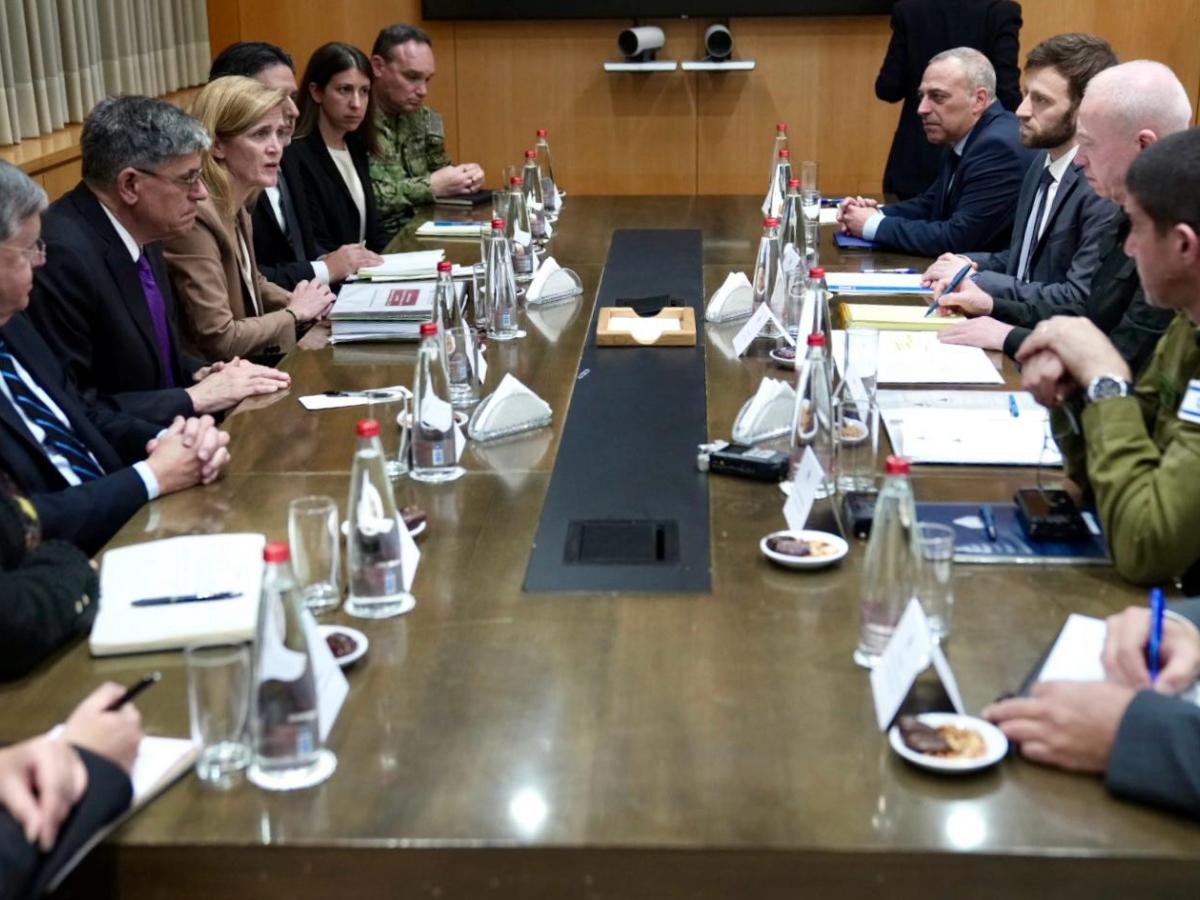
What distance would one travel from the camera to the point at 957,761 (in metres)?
1.35

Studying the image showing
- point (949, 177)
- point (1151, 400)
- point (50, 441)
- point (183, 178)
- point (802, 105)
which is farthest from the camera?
point (802, 105)

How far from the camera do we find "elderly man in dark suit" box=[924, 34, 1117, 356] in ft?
11.0

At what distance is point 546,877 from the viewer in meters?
1.26

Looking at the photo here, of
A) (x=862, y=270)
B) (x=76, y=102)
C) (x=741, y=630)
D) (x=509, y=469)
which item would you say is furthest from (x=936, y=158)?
(x=741, y=630)

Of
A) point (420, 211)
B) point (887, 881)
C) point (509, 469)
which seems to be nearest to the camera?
point (887, 881)

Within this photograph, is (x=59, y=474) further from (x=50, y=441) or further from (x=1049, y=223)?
(x=1049, y=223)

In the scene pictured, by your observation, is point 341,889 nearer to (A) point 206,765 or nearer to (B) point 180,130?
(A) point 206,765

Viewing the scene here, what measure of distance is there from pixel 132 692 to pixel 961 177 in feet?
11.4

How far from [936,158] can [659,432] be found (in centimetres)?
359

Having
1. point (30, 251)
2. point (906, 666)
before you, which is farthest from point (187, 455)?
point (906, 666)

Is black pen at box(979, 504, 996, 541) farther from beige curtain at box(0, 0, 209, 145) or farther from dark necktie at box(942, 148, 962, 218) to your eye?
beige curtain at box(0, 0, 209, 145)

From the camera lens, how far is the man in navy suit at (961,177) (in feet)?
13.5

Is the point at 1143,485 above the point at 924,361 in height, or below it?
above

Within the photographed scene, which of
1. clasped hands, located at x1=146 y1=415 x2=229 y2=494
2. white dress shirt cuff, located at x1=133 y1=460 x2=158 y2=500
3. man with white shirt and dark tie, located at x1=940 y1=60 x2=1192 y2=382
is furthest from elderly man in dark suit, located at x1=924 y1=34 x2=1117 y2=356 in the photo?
white dress shirt cuff, located at x1=133 y1=460 x2=158 y2=500
